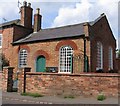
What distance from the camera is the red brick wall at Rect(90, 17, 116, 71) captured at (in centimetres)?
2098

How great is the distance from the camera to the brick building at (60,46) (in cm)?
2041

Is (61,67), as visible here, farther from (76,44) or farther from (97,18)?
(97,18)

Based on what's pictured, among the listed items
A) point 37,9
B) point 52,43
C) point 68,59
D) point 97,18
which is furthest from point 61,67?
point 37,9

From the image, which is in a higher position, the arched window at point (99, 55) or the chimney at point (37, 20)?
the chimney at point (37, 20)

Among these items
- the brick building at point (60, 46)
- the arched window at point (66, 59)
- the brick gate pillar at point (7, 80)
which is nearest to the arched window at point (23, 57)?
the brick building at point (60, 46)

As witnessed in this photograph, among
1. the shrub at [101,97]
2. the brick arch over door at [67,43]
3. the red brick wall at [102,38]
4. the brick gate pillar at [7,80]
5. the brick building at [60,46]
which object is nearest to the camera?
the shrub at [101,97]

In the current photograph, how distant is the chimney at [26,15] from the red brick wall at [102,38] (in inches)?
389

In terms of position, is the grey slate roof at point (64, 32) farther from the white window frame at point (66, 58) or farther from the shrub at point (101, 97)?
the shrub at point (101, 97)

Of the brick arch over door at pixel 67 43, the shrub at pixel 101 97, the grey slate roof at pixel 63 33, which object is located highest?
the grey slate roof at pixel 63 33

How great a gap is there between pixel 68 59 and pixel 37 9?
34.9 ft

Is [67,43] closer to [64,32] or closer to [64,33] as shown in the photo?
[64,33]

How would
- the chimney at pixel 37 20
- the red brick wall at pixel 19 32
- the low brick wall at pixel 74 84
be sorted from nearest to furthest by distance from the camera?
the low brick wall at pixel 74 84 → the red brick wall at pixel 19 32 → the chimney at pixel 37 20

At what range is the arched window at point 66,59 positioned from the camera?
21.0 meters

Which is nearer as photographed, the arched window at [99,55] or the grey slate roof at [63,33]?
the grey slate roof at [63,33]
